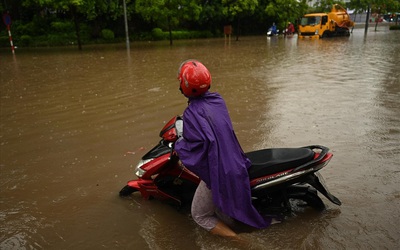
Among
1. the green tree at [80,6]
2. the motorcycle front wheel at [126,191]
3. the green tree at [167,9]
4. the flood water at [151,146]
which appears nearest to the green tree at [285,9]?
the green tree at [167,9]

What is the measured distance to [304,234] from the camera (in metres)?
2.82

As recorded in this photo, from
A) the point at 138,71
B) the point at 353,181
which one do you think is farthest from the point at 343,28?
the point at 353,181

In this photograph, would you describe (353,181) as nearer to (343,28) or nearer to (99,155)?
Answer: (99,155)

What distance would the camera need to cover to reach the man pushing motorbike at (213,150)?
2492mm

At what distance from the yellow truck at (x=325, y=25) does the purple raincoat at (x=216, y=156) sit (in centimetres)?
3018

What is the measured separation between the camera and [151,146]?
190 inches

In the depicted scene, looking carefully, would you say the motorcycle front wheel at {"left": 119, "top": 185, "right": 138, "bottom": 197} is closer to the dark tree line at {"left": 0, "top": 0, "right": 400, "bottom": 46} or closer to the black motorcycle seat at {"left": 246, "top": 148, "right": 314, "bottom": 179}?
the black motorcycle seat at {"left": 246, "top": 148, "right": 314, "bottom": 179}

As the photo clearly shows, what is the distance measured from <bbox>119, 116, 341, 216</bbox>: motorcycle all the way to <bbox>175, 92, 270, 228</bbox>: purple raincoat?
151 millimetres

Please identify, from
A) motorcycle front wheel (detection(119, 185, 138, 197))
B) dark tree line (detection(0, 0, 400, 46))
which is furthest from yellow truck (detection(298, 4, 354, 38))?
motorcycle front wheel (detection(119, 185, 138, 197))

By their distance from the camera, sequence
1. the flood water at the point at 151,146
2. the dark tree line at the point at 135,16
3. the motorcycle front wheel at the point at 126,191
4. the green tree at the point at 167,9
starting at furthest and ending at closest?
the dark tree line at the point at 135,16 → the green tree at the point at 167,9 → the motorcycle front wheel at the point at 126,191 → the flood water at the point at 151,146

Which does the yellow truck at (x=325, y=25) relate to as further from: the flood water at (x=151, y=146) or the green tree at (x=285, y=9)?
the flood water at (x=151, y=146)

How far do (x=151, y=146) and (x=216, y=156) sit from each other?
250 centimetres

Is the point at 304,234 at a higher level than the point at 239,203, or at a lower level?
lower

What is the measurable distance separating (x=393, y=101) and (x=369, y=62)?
6609 millimetres
